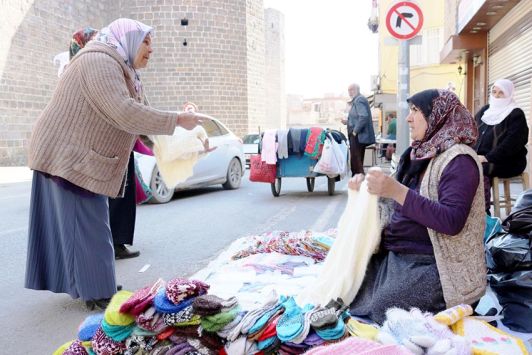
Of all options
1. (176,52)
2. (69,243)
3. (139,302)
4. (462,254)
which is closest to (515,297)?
(462,254)

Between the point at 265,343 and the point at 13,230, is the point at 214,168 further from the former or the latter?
the point at 265,343

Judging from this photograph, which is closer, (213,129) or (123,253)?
(123,253)

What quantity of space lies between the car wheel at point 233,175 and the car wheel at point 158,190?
221cm

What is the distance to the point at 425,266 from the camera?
2.72 meters

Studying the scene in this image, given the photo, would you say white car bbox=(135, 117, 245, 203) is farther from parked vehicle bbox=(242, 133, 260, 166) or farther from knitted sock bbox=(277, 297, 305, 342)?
knitted sock bbox=(277, 297, 305, 342)

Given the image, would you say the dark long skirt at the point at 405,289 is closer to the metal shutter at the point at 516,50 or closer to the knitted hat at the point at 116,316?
the knitted hat at the point at 116,316

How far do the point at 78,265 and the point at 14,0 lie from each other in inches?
768

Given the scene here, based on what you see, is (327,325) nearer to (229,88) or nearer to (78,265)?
(78,265)

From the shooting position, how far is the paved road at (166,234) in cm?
360

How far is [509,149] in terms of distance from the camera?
5.86 meters

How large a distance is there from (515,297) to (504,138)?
10.9 ft

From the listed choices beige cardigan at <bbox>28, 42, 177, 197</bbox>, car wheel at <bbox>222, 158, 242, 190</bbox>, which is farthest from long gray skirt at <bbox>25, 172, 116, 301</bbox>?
car wheel at <bbox>222, 158, 242, 190</bbox>

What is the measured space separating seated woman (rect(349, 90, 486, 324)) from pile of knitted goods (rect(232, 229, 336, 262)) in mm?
1299

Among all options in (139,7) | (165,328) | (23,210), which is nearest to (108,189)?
(165,328)
